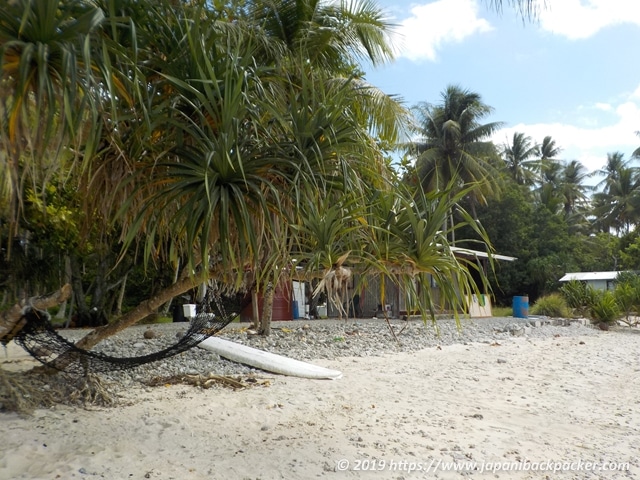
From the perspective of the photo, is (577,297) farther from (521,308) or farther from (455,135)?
(455,135)

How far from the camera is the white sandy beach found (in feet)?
13.1

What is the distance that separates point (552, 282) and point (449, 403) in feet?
74.0

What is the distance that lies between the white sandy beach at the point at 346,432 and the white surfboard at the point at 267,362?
8.1 inches

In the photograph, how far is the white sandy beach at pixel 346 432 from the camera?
398 centimetres

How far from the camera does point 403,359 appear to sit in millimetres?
8938

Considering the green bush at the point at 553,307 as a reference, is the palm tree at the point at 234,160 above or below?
above

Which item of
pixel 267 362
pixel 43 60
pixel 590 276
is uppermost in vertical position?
pixel 590 276

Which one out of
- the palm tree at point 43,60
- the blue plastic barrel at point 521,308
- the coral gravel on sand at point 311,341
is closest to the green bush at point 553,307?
the blue plastic barrel at point 521,308

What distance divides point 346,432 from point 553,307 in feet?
51.2

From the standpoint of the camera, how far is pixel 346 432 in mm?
4852

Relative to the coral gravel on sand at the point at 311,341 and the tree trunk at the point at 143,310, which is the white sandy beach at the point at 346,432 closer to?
the tree trunk at the point at 143,310

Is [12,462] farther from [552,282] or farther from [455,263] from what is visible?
[552,282]

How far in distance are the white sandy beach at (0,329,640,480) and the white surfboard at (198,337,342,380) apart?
0.68ft

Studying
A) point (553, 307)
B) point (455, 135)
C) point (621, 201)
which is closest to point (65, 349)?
point (553, 307)
